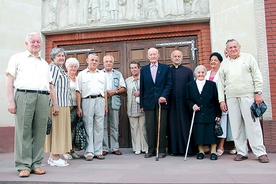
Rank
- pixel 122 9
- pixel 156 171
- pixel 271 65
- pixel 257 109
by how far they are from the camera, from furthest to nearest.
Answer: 1. pixel 122 9
2. pixel 271 65
3. pixel 257 109
4. pixel 156 171

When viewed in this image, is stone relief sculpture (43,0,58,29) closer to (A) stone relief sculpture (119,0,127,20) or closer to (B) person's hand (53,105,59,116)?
(A) stone relief sculpture (119,0,127,20)

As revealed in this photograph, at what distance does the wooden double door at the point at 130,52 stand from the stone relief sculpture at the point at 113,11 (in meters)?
0.59

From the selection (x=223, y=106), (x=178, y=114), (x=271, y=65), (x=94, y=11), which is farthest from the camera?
(x=94, y=11)

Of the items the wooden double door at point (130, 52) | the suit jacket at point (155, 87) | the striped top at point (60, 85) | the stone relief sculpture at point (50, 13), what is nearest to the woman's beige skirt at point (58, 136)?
the striped top at point (60, 85)

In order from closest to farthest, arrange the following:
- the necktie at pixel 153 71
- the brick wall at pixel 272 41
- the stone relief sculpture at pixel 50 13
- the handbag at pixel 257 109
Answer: the handbag at pixel 257 109, the necktie at pixel 153 71, the brick wall at pixel 272 41, the stone relief sculpture at pixel 50 13

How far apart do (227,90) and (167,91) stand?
109cm

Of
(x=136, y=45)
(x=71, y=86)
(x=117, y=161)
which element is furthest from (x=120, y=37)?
(x=117, y=161)

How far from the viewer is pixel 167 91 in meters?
5.48

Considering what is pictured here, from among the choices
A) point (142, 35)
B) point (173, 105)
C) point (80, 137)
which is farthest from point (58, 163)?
point (142, 35)

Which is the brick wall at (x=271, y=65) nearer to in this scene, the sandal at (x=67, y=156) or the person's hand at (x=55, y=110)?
the sandal at (x=67, y=156)

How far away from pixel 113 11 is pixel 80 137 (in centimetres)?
336

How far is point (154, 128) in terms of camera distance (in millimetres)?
5570

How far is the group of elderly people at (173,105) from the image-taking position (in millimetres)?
4863

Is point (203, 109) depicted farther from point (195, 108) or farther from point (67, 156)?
point (67, 156)
